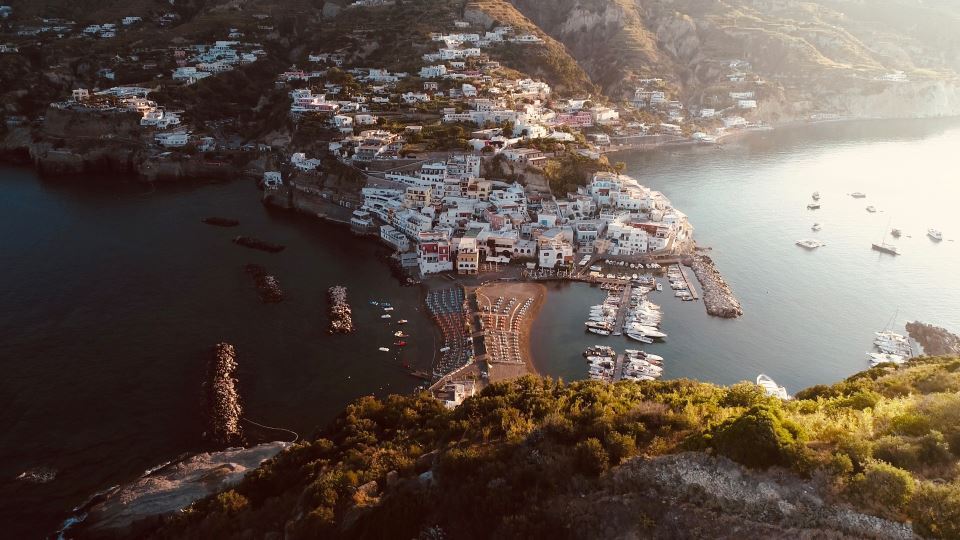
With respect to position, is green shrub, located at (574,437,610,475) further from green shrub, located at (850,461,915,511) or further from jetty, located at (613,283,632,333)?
jetty, located at (613,283,632,333)

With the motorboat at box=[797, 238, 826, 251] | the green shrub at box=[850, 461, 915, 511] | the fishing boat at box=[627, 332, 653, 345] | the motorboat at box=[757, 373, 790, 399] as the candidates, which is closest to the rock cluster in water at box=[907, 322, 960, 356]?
the motorboat at box=[757, 373, 790, 399]

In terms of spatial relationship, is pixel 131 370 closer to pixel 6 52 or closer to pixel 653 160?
pixel 653 160

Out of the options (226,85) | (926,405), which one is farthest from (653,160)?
(926,405)

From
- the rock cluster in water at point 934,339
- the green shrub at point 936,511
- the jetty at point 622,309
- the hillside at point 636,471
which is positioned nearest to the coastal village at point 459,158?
the jetty at point 622,309

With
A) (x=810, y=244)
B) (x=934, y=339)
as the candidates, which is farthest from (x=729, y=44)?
(x=934, y=339)

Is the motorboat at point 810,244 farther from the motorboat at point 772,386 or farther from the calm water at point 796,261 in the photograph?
the motorboat at point 772,386
